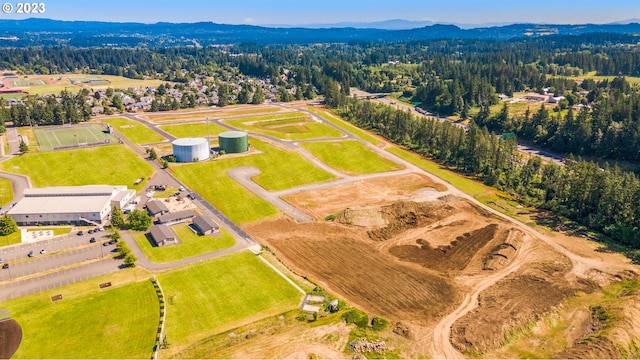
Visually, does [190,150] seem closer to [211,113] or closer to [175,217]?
[175,217]

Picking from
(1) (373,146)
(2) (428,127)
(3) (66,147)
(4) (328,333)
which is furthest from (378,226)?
(3) (66,147)

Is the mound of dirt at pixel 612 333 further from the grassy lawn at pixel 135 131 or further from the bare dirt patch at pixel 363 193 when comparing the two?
the grassy lawn at pixel 135 131

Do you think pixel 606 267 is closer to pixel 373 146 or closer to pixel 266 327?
pixel 266 327

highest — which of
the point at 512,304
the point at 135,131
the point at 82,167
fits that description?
the point at 135,131

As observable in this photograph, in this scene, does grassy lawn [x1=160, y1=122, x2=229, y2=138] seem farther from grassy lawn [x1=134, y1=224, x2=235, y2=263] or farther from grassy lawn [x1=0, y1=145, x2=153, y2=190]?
grassy lawn [x1=134, y1=224, x2=235, y2=263]

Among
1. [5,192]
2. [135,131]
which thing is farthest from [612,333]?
[135,131]

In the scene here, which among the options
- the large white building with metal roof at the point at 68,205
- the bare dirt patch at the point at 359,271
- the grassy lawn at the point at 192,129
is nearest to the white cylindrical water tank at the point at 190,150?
the large white building with metal roof at the point at 68,205
